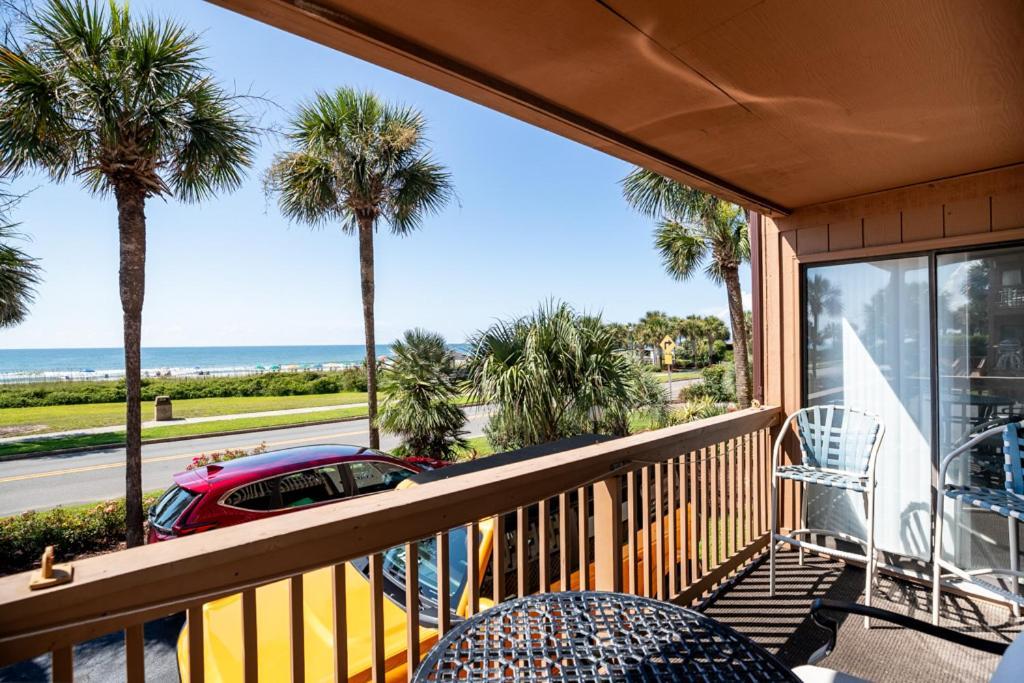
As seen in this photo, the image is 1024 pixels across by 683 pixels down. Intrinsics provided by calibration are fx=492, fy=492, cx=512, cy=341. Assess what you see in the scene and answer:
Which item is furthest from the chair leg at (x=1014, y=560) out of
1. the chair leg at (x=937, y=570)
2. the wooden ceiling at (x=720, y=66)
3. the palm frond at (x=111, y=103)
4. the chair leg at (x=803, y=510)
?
the palm frond at (x=111, y=103)

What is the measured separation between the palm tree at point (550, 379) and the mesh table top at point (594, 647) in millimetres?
4556

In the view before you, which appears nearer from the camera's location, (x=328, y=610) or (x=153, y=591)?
(x=153, y=591)

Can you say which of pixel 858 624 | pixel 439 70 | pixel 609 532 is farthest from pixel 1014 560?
pixel 439 70

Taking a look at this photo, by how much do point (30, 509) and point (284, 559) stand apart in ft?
28.5

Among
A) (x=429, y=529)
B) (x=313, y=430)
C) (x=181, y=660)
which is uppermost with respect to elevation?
(x=429, y=529)

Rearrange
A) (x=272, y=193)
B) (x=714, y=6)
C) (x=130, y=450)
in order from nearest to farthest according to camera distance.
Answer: (x=714, y=6) → (x=130, y=450) → (x=272, y=193)

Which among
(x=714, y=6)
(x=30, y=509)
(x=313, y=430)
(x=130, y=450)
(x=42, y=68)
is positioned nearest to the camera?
(x=714, y=6)

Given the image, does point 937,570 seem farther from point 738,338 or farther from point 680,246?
point 680,246

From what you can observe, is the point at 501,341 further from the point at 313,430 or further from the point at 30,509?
the point at 313,430

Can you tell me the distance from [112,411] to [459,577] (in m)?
23.2

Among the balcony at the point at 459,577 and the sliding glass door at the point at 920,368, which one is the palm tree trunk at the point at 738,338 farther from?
the balcony at the point at 459,577

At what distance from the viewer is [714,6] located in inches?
48.9

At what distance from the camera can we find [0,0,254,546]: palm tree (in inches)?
203

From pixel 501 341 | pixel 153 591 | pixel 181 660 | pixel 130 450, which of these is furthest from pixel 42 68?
pixel 153 591
